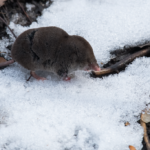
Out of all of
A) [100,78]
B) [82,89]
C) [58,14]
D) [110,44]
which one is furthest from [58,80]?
[58,14]

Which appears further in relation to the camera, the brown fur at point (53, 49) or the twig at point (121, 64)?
the twig at point (121, 64)

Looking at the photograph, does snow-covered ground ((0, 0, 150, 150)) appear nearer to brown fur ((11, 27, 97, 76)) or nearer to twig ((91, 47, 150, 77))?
twig ((91, 47, 150, 77))

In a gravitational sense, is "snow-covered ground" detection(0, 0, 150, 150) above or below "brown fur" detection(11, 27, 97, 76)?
below

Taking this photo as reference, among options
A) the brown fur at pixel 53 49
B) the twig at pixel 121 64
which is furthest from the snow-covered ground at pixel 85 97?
the brown fur at pixel 53 49

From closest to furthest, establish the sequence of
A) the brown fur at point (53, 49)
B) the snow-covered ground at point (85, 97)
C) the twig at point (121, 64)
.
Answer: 1. the snow-covered ground at point (85, 97)
2. the brown fur at point (53, 49)
3. the twig at point (121, 64)

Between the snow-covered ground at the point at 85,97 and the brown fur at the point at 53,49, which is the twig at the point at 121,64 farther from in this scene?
the brown fur at the point at 53,49

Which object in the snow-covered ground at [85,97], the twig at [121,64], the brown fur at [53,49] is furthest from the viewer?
the twig at [121,64]

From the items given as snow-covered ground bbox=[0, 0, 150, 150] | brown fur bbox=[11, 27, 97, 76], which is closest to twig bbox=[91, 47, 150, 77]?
snow-covered ground bbox=[0, 0, 150, 150]

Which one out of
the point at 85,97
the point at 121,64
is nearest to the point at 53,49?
the point at 85,97
